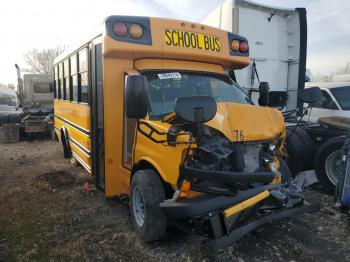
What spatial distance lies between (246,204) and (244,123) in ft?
2.79

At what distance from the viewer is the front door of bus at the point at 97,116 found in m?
5.19

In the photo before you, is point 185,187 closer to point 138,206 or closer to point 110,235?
point 138,206

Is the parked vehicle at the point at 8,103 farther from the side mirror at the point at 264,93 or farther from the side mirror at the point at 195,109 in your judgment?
the side mirror at the point at 195,109

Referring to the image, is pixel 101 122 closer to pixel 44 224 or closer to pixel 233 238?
pixel 44 224

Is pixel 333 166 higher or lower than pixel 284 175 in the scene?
lower

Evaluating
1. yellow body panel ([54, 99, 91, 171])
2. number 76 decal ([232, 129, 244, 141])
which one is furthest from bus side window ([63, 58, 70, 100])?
number 76 decal ([232, 129, 244, 141])

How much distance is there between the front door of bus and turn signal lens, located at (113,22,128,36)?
0.78m

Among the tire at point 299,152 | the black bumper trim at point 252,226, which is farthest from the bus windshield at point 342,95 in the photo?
the black bumper trim at point 252,226

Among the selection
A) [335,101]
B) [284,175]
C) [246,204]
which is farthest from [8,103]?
[246,204]

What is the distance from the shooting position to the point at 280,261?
383cm

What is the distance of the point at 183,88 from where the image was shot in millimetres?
4621

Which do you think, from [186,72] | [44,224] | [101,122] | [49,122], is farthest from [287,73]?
[49,122]

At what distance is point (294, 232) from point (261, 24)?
17.4ft

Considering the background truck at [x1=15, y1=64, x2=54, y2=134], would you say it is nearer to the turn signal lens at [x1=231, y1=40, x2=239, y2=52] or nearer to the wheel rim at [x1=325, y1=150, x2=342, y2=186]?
the turn signal lens at [x1=231, y1=40, x2=239, y2=52]
